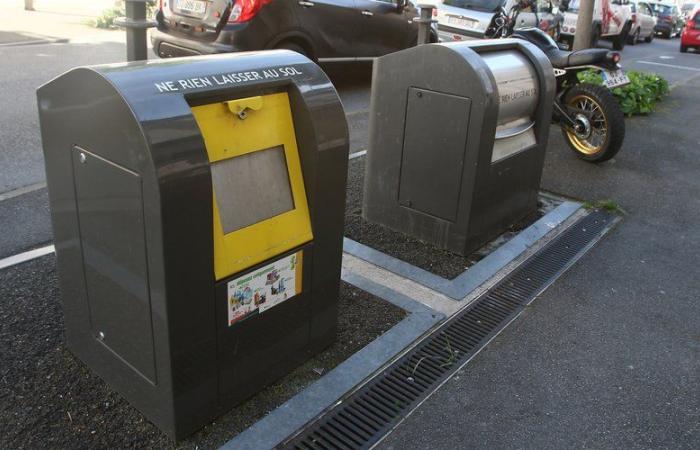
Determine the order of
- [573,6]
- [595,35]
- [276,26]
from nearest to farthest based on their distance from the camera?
[276,26], [573,6], [595,35]

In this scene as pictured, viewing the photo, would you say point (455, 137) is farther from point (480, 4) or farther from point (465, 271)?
point (480, 4)

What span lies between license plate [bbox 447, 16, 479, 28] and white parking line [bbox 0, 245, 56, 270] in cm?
958

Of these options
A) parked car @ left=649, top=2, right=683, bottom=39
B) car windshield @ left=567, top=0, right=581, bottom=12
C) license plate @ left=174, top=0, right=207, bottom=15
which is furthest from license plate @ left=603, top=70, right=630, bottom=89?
parked car @ left=649, top=2, right=683, bottom=39

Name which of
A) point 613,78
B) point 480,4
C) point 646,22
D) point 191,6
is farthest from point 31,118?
point 646,22

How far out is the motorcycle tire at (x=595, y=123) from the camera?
6219mm

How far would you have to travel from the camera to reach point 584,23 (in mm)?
9578

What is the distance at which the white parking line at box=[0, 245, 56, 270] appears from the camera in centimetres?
376

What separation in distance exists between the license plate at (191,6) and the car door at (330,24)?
46.5 inches

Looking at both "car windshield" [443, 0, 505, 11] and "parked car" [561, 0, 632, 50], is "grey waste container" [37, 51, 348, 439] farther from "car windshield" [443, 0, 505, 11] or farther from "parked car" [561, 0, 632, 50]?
"parked car" [561, 0, 632, 50]

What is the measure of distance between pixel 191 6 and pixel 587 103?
4672 mm

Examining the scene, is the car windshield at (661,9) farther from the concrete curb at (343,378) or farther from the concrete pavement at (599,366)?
the concrete curb at (343,378)

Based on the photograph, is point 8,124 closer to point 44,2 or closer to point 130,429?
point 130,429

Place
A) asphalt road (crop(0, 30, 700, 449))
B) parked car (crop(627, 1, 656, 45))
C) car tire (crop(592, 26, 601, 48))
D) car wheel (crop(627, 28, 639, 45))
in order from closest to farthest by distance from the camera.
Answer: asphalt road (crop(0, 30, 700, 449)), car tire (crop(592, 26, 601, 48)), parked car (crop(627, 1, 656, 45)), car wheel (crop(627, 28, 639, 45))

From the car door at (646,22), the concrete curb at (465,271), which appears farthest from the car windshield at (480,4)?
the car door at (646,22)
